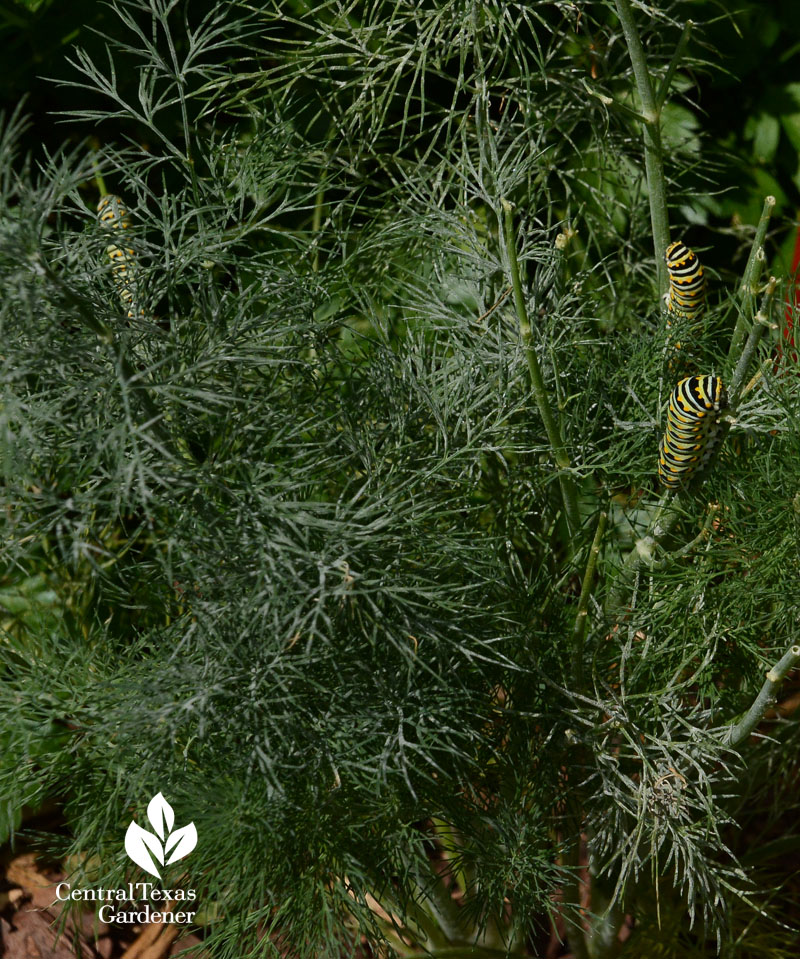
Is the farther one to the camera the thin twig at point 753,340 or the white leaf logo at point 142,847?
the white leaf logo at point 142,847

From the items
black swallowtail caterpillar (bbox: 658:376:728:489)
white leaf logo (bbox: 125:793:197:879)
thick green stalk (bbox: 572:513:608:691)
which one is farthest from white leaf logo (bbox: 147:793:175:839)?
black swallowtail caterpillar (bbox: 658:376:728:489)

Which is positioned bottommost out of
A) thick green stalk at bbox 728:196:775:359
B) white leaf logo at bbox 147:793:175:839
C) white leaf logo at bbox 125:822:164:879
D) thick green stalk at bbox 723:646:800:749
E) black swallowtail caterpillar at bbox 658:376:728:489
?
white leaf logo at bbox 125:822:164:879

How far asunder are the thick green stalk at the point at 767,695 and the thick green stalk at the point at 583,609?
4.5 inches

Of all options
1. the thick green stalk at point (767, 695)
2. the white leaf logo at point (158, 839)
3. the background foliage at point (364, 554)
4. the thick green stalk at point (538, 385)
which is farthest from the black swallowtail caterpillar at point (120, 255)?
the thick green stalk at point (767, 695)

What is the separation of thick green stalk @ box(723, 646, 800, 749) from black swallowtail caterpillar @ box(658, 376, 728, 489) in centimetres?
13

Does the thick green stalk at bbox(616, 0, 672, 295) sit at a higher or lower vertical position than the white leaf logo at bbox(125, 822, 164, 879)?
higher

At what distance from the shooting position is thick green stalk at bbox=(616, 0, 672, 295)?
665 millimetres

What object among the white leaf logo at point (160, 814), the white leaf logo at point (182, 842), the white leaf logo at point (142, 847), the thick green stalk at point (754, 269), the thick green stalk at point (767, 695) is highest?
the thick green stalk at point (754, 269)

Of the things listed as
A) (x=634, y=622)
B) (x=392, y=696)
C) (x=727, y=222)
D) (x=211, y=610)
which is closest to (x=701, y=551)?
(x=634, y=622)

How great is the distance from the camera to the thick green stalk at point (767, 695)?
0.62 meters

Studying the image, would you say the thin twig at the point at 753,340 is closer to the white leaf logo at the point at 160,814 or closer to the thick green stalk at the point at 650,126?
the thick green stalk at the point at 650,126

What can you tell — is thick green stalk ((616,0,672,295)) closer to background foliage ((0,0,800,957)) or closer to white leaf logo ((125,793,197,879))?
background foliage ((0,0,800,957))

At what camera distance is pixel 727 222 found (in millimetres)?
1299

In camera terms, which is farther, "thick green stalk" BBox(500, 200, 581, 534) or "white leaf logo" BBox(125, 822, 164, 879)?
"white leaf logo" BBox(125, 822, 164, 879)
